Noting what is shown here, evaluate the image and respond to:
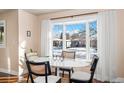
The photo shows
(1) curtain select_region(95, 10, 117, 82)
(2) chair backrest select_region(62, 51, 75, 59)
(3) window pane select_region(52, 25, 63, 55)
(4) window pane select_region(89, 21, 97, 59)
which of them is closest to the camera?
(1) curtain select_region(95, 10, 117, 82)

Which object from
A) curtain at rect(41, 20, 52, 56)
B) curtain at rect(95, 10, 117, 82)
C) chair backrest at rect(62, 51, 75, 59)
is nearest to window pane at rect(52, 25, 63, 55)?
curtain at rect(41, 20, 52, 56)

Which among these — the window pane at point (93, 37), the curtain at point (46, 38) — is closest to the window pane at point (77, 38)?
the window pane at point (93, 37)

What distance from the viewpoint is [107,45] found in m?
2.62

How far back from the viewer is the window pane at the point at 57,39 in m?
3.44

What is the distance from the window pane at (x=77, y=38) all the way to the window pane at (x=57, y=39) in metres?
0.19

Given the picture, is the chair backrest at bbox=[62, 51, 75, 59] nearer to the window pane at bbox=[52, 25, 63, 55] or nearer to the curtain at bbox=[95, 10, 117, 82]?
the curtain at bbox=[95, 10, 117, 82]

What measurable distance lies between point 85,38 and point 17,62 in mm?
1894

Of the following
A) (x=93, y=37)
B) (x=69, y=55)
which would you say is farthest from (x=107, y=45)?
(x=69, y=55)

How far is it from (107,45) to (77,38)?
0.81m

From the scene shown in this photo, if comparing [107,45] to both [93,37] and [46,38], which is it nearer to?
[93,37]

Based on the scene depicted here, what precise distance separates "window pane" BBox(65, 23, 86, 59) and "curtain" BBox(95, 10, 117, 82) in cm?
50

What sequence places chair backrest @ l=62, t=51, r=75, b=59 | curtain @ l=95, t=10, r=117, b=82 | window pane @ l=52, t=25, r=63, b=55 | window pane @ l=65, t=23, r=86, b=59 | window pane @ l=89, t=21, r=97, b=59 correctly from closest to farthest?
curtain @ l=95, t=10, r=117, b=82 < chair backrest @ l=62, t=51, r=75, b=59 < window pane @ l=89, t=21, r=97, b=59 < window pane @ l=65, t=23, r=86, b=59 < window pane @ l=52, t=25, r=63, b=55

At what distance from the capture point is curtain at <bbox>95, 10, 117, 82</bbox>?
8.40 feet
